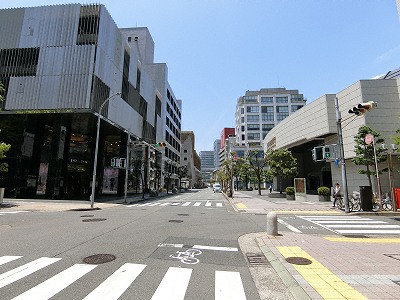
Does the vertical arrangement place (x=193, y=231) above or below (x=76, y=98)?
below

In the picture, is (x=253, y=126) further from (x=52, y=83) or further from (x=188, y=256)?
(x=188, y=256)

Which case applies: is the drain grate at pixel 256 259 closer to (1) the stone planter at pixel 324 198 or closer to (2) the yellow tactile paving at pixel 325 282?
(2) the yellow tactile paving at pixel 325 282

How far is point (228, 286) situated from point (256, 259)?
7.39 feet

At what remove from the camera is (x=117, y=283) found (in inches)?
199

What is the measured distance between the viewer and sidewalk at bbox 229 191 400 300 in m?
4.68

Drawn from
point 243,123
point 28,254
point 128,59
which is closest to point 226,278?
point 28,254

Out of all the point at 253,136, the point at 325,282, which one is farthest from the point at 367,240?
the point at 253,136

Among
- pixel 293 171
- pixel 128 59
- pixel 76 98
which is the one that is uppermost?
pixel 128 59

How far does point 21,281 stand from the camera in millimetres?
5078

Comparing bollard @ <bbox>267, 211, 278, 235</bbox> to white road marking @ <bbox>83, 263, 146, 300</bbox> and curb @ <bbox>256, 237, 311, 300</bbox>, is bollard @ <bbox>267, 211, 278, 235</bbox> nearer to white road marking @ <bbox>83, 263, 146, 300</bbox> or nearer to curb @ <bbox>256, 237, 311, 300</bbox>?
curb @ <bbox>256, 237, 311, 300</bbox>

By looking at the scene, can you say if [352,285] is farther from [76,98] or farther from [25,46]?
[25,46]

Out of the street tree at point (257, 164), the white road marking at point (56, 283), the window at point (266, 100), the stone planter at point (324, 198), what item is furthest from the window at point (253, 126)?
the white road marking at point (56, 283)

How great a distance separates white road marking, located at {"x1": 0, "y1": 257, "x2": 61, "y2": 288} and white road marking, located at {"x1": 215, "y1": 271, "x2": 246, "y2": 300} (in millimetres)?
4103

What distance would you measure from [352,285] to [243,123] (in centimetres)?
10305
